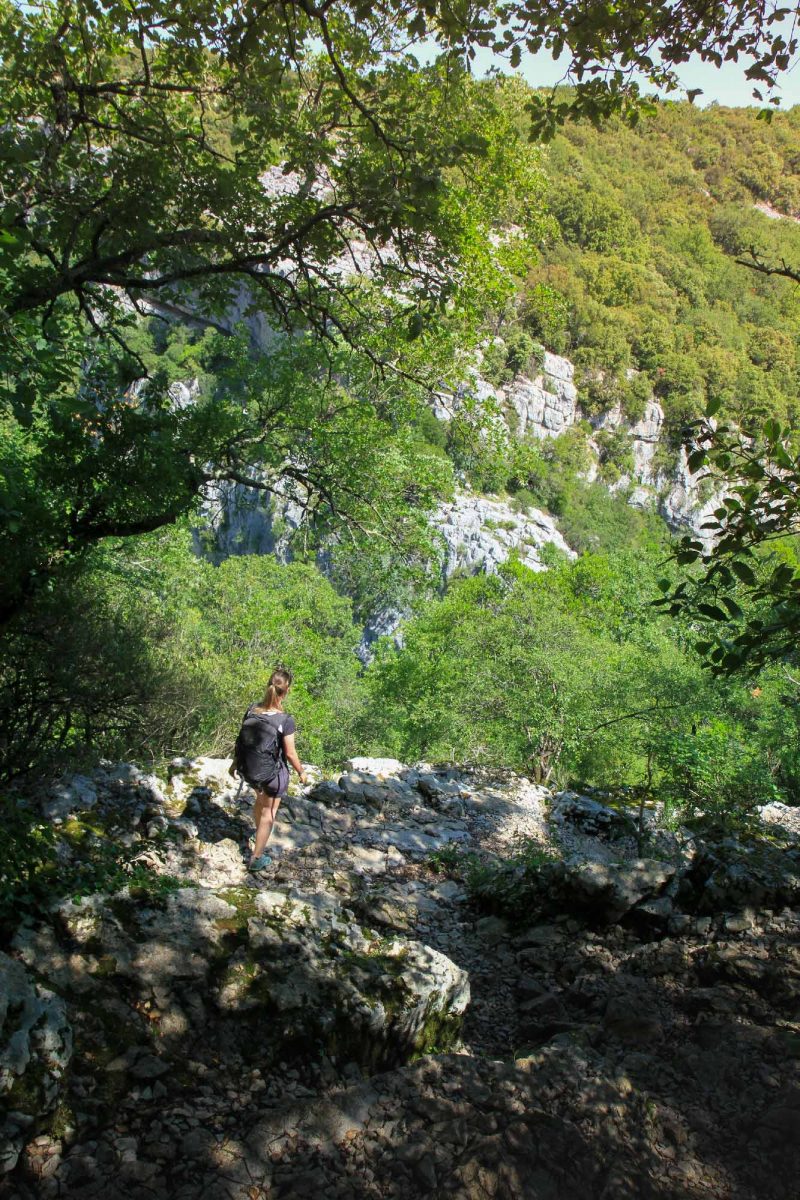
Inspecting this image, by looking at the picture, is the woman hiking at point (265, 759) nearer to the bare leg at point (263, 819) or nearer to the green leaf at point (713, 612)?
the bare leg at point (263, 819)

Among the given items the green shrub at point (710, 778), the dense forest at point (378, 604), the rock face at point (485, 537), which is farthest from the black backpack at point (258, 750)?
the rock face at point (485, 537)

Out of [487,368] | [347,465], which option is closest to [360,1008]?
[347,465]

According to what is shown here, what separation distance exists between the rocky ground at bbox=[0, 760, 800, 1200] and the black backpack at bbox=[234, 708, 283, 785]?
2.01ft

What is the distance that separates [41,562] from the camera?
4.69 meters

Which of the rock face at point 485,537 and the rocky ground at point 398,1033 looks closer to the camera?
the rocky ground at point 398,1033

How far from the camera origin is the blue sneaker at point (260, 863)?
16.4 feet

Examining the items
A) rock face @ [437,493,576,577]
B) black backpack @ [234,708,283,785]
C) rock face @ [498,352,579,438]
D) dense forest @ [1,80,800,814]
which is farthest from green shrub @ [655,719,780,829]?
rock face @ [498,352,579,438]

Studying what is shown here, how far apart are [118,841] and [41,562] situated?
6.18 ft

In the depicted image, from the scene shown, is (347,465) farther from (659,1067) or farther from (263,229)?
Answer: (659,1067)

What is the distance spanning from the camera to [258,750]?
5.08m

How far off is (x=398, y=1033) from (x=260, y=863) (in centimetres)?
211

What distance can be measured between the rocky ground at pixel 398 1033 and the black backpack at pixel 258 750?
0.61 meters

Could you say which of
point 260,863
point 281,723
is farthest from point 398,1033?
point 281,723

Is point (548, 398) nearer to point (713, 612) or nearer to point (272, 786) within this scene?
point (272, 786)
